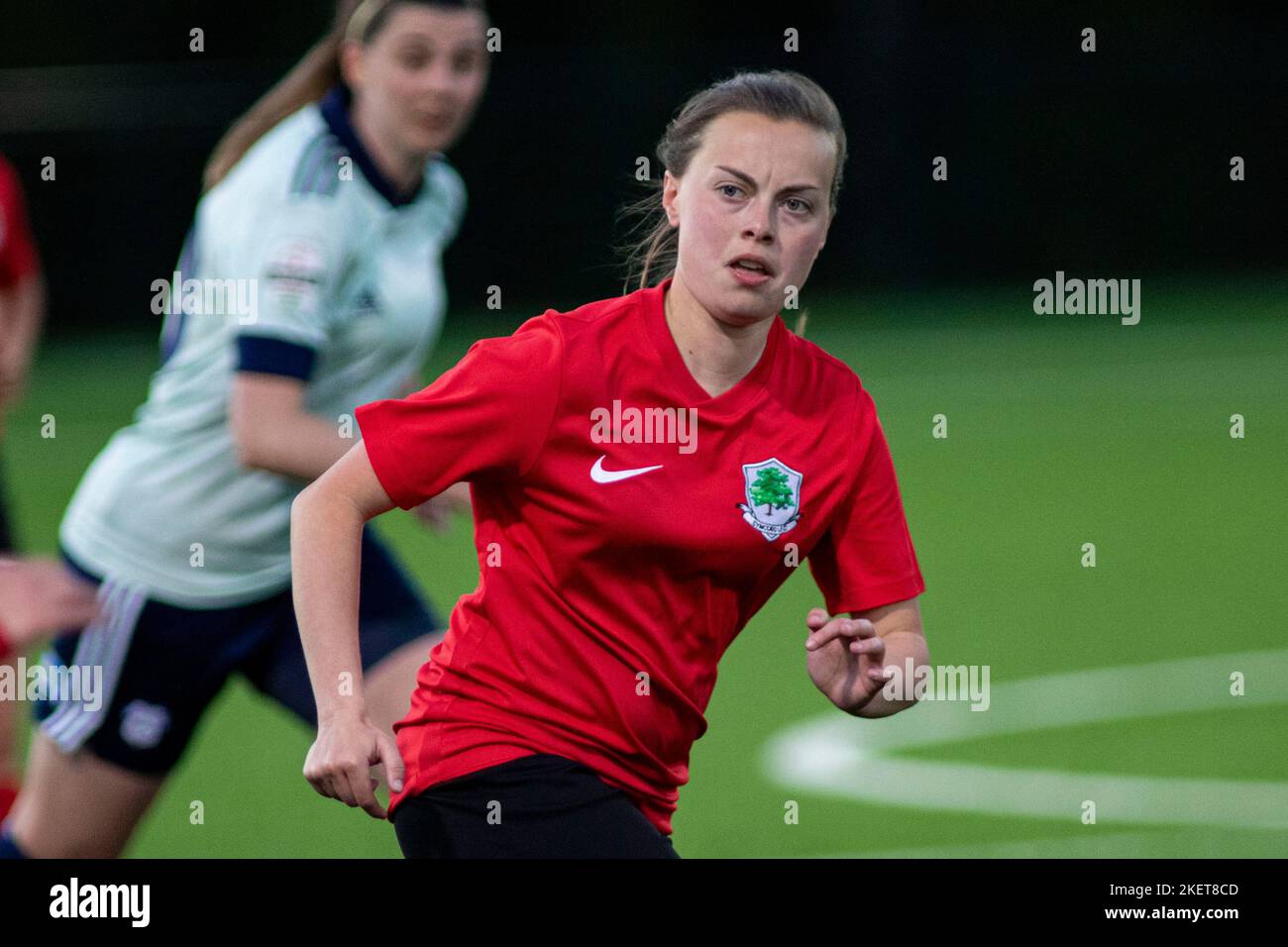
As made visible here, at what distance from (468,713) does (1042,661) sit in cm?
584

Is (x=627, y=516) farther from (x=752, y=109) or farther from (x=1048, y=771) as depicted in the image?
(x=1048, y=771)

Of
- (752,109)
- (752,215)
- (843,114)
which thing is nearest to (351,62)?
(752,109)

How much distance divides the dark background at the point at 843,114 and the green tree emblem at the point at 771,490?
14648mm

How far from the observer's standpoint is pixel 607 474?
11.8 feet

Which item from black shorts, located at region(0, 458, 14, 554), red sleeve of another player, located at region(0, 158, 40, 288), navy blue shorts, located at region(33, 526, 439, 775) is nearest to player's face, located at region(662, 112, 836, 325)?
navy blue shorts, located at region(33, 526, 439, 775)

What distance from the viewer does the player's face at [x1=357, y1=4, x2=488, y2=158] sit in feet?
16.5

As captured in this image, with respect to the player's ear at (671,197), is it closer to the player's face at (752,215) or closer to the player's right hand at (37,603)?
the player's face at (752,215)

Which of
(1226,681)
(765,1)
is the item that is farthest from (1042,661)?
(765,1)

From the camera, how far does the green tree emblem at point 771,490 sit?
12.1 ft

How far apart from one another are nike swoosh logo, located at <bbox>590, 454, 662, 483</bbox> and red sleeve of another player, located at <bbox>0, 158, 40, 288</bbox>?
2110 mm

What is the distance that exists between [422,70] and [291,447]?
105 cm

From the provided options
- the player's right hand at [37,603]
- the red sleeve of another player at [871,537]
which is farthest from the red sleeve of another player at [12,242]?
the red sleeve of another player at [871,537]

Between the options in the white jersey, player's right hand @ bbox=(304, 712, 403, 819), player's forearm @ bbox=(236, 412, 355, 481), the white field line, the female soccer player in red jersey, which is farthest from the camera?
the white field line

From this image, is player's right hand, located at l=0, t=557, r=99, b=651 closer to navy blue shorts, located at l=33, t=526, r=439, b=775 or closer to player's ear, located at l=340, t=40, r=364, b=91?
navy blue shorts, located at l=33, t=526, r=439, b=775
